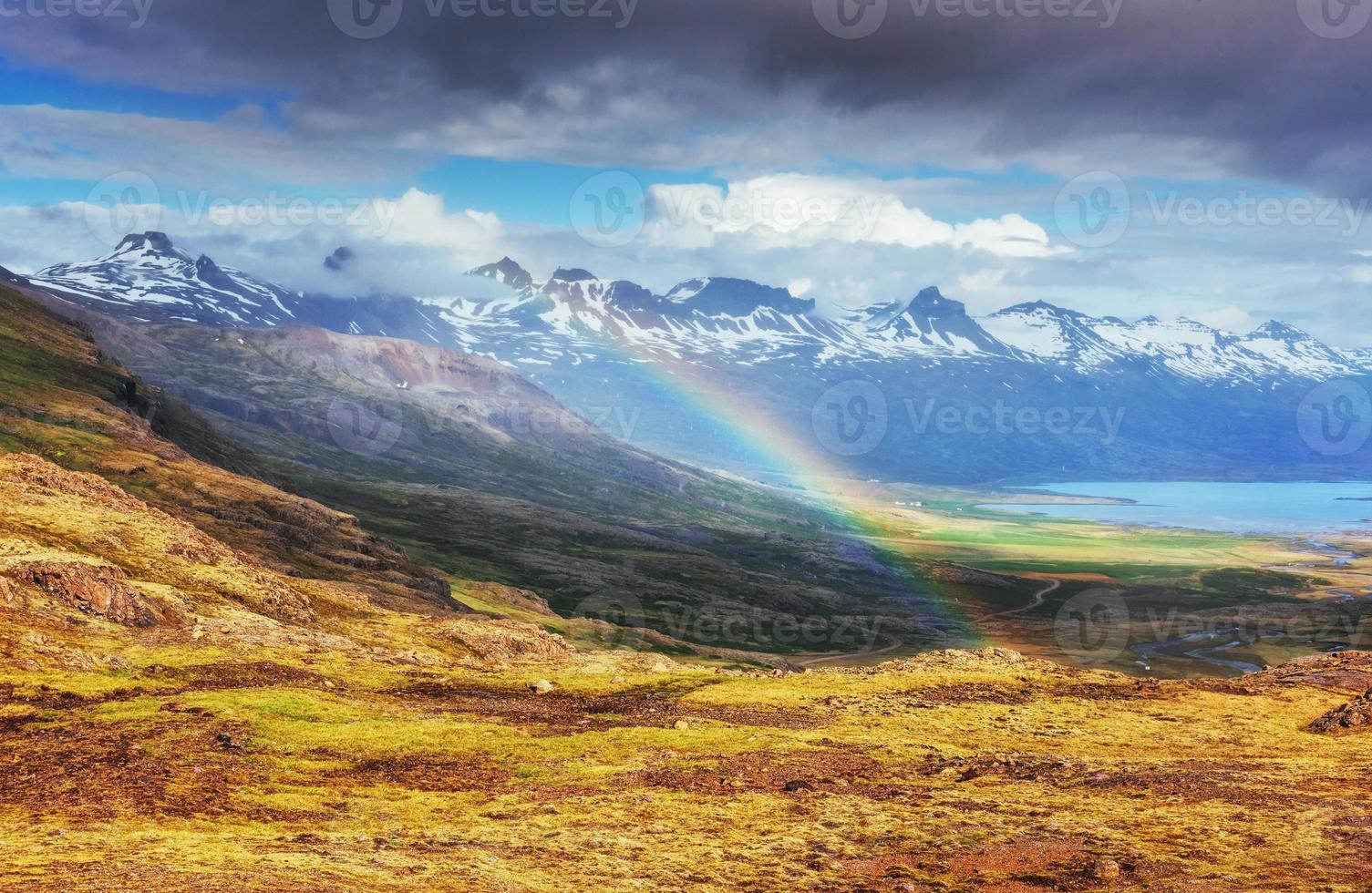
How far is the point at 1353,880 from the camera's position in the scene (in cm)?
2653

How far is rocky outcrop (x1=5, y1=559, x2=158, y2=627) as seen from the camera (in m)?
54.0

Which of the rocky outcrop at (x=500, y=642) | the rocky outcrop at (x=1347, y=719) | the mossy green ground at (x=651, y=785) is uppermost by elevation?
the rocky outcrop at (x=1347, y=719)

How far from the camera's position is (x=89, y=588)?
182ft

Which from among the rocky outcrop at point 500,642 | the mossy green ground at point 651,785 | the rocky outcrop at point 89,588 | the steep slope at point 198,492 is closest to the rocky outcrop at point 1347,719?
the mossy green ground at point 651,785

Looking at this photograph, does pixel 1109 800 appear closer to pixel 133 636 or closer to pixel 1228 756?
pixel 1228 756

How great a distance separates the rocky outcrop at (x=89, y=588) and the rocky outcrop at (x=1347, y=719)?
65.0 meters

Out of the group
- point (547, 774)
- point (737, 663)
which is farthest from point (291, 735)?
point (737, 663)

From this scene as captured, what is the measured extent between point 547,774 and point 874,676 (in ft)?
103

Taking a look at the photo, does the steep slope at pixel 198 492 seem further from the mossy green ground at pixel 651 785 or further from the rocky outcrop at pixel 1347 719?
the rocky outcrop at pixel 1347 719

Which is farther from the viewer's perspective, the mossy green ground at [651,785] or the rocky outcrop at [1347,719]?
the rocky outcrop at [1347,719]

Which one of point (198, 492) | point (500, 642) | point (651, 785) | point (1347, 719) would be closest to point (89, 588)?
point (500, 642)

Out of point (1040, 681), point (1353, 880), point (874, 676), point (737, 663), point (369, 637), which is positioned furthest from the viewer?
point (737, 663)

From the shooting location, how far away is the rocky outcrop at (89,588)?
5397 cm

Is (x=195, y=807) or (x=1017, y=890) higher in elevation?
(x=1017, y=890)
